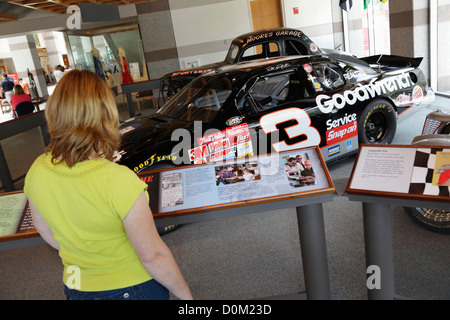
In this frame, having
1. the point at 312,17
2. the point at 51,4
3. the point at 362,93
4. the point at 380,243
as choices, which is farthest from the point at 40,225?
the point at 312,17

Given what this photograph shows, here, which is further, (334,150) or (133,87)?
(133,87)

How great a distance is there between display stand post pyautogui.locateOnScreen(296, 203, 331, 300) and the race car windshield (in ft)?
6.67

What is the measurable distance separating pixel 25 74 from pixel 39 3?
5.83 meters

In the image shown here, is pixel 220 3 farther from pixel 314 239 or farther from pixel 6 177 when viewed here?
pixel 314 239

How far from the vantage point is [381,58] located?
19.7 ft

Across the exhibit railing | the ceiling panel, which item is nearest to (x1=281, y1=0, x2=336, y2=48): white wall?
the ceiling panel

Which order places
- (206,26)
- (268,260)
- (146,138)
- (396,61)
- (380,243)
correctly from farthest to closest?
1. (206,26)
2. (396,61)
3. (146,138)
4. (268,260)
5. (380,243)

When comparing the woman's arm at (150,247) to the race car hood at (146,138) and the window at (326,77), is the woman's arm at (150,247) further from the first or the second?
the window at (326,77)

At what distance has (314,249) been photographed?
6.76ft

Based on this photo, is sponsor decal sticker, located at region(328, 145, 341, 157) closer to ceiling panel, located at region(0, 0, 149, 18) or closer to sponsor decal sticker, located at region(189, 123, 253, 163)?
sponsor decal sticker, located at region(189, 123, 253, 163)

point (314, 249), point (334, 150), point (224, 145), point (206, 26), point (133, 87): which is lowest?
point (334, 150)

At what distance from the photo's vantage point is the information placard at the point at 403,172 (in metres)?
1.84

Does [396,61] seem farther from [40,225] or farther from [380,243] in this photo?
[40,225]

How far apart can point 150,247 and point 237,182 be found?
884 millimetres
